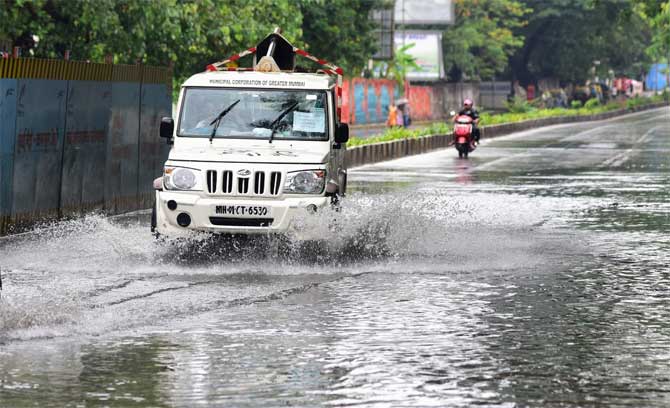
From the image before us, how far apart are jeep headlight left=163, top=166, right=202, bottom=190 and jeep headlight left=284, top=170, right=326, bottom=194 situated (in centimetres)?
87

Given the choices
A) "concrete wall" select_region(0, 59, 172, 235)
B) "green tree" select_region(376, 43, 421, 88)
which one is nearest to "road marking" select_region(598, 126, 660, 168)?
"concrete wall" select_region(0, 59, 172, 235)

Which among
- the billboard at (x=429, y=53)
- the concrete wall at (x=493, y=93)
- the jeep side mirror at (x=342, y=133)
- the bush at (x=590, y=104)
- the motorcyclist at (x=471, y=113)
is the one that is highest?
the billboard at (x=429, y=53)

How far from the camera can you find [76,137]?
64.4 feet

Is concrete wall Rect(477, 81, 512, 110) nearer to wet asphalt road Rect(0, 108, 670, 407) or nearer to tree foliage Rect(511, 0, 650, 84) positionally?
tree foliage Rect(511, 0, 650, 84)

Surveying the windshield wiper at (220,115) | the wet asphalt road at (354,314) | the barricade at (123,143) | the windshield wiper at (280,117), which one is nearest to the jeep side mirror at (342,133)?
the windshield wiper at (280,117)

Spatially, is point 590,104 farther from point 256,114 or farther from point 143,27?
point 256,114

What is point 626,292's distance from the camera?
12367mm

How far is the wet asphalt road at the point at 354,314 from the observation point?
817cm

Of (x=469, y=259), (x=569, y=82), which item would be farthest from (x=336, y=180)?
(x=569, y=82)

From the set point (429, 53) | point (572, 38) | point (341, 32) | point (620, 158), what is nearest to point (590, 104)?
point (572, 38)

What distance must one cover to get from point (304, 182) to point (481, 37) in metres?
72.4

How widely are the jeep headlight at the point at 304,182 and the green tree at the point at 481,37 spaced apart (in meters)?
71.5

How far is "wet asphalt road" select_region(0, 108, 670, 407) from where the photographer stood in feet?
26.8

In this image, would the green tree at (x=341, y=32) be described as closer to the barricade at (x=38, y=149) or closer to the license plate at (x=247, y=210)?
the barricade at (x=38, y=149)
